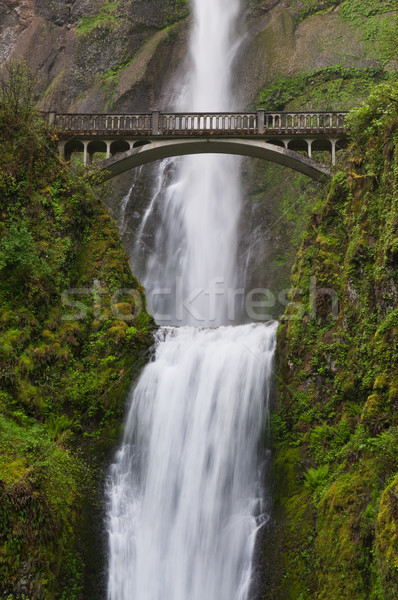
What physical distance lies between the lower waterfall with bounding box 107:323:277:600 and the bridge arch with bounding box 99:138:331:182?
6567mm

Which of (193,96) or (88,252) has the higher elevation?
(193,96)

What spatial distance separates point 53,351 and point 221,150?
9.79 meters

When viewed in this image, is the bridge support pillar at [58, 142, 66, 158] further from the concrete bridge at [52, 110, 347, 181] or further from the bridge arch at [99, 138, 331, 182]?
the bridge arch at [99, 138, 331, 182]

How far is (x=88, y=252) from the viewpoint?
56.1 ft

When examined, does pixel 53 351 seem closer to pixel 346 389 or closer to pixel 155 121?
pixel 346 389

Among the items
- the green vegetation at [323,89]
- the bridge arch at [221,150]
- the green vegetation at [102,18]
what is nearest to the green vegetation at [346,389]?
the bridge arch at [221,150]

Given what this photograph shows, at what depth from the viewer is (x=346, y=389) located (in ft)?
38.5

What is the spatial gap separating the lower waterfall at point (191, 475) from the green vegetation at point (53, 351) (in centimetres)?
62

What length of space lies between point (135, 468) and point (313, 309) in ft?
18.3

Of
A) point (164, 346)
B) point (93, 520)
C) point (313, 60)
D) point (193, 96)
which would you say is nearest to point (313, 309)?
point (164, 346)

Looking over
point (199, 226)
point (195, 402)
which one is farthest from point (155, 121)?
point (195, 402)

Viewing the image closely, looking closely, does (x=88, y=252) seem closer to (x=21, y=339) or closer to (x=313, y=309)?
(x=21, y=339)

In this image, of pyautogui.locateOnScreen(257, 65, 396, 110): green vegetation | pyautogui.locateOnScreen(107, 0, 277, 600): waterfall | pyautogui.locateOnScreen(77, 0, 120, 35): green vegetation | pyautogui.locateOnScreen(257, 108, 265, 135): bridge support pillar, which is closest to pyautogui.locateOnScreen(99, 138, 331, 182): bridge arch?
pyautogui.locateOnScreen(257, 108, 265, 135): bridge support pillar

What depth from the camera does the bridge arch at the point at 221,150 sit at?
19.0m
